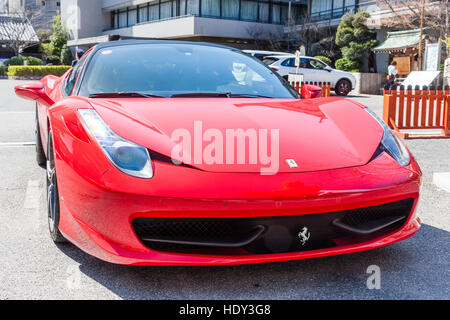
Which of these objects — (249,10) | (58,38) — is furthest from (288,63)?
(58,38)

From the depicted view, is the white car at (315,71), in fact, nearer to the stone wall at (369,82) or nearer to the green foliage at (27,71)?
the stone wall at (369,82)

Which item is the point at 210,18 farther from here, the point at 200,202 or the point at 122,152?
the point at 200,202

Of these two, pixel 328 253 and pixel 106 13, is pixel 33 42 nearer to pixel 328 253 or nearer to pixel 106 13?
pixel 106 13

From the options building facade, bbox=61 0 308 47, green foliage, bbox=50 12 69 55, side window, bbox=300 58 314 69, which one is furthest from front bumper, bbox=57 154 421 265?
green foliage, bbox=50 12 69 55

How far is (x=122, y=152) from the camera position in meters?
2.19

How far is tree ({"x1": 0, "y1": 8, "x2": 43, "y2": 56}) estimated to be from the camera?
45531 millimetres

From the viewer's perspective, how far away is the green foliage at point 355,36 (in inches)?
1034

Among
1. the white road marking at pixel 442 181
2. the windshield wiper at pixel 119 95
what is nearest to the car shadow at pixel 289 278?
the windshield wiper at pixel 119 95

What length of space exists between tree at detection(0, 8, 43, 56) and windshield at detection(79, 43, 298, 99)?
152 feet

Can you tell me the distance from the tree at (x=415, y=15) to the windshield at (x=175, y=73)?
2003 cm

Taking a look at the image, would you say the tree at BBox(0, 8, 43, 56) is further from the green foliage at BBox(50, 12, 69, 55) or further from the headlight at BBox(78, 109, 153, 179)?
the headlight at BBox(78, 109, 153, 179)

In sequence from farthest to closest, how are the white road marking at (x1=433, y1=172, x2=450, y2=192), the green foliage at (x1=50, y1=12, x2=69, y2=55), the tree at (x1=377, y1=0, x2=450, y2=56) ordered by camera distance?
the green foliage at (x1=50, y1=12, x2=69, y2=55)
the tree at (x1=377, y1=0, x2=450, y2=56)
the white road marking at (x1=433, y1=172, x2=450, y2=192)

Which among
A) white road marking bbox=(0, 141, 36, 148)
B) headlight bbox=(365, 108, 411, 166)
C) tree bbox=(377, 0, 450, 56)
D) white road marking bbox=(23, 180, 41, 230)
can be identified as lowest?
white road marking bbox=(23, 180, 41, 230)

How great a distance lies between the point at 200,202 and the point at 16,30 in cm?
4911
